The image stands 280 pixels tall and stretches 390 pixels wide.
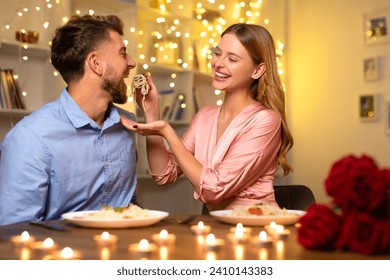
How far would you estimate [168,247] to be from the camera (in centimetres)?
96

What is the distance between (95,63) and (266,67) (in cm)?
60

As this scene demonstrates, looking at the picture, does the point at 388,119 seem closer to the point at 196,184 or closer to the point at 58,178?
the point at 196,184

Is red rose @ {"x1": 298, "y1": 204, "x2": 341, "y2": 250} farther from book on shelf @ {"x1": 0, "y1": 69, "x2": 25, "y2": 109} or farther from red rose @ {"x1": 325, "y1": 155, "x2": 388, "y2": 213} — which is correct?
book on shelf @ {"x1": 0, "y1": 69, "x2": 25, "y2": 109}

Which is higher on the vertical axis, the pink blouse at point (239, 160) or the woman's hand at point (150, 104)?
the woman's hand at point (150, 104)

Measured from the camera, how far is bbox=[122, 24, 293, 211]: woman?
1.70 m

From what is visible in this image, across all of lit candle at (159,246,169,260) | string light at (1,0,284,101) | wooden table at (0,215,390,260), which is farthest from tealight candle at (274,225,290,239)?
string light at (1,0,284,101)

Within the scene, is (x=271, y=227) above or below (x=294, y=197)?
above

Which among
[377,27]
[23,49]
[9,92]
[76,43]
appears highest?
[377,27]

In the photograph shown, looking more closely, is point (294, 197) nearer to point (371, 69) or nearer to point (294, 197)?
point (294, 197)

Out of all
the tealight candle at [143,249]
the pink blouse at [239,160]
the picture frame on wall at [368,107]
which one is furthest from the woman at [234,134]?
the picture frame on wall at [368,107]

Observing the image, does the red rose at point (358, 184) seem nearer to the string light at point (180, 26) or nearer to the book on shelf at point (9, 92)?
the book on shelf at point (9, 92)

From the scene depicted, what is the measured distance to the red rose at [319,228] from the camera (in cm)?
88

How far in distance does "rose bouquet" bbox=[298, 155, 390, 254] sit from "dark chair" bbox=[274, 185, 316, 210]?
4.75 ft

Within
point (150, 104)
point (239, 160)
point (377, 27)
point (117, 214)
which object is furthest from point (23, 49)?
point (377, 27)
